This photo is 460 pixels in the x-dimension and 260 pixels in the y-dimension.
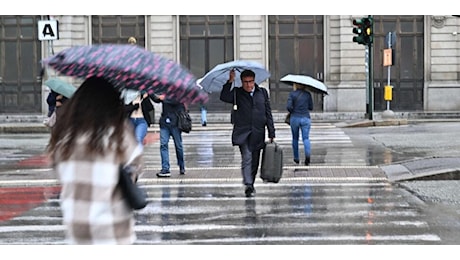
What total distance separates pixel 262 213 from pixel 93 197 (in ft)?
18.5

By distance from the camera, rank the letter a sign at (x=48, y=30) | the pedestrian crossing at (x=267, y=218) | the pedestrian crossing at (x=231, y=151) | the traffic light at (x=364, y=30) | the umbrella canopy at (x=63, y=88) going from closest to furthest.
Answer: the umbrella canopy at (x=63, y=88) → the pedestrian crossing at (x=267, y=218) → the pedestrian crossing at (x=231, y=151) → the letter a sign at (x=48, y=30) → the traffic light at (x=364, y=30)

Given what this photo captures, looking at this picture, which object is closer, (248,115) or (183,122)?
(248,115)

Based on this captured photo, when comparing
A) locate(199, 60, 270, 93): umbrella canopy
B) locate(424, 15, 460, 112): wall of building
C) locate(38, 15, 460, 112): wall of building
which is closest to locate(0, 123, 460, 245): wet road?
locate(199, 60, 270, 93): umbrella canopy

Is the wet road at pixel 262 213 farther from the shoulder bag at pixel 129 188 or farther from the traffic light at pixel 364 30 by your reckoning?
the traffic light at pixel 364 30

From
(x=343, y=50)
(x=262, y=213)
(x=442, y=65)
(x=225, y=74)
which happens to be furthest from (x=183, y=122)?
(x=442, y=65)

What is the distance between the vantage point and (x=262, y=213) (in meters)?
9.04

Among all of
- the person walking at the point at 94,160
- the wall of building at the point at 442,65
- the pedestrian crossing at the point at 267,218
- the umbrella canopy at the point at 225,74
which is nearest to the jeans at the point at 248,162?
the pedestrian crossing at the point at 267,218

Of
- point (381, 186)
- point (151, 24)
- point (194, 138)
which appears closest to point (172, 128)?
point (381, 186)

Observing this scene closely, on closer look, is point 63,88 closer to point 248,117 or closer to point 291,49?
point 248,117

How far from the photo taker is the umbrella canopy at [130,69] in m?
3.63

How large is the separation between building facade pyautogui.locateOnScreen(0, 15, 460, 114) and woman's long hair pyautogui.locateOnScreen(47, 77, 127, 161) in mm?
29373

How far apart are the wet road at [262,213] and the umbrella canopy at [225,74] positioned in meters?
1.55

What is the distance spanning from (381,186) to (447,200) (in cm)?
166
